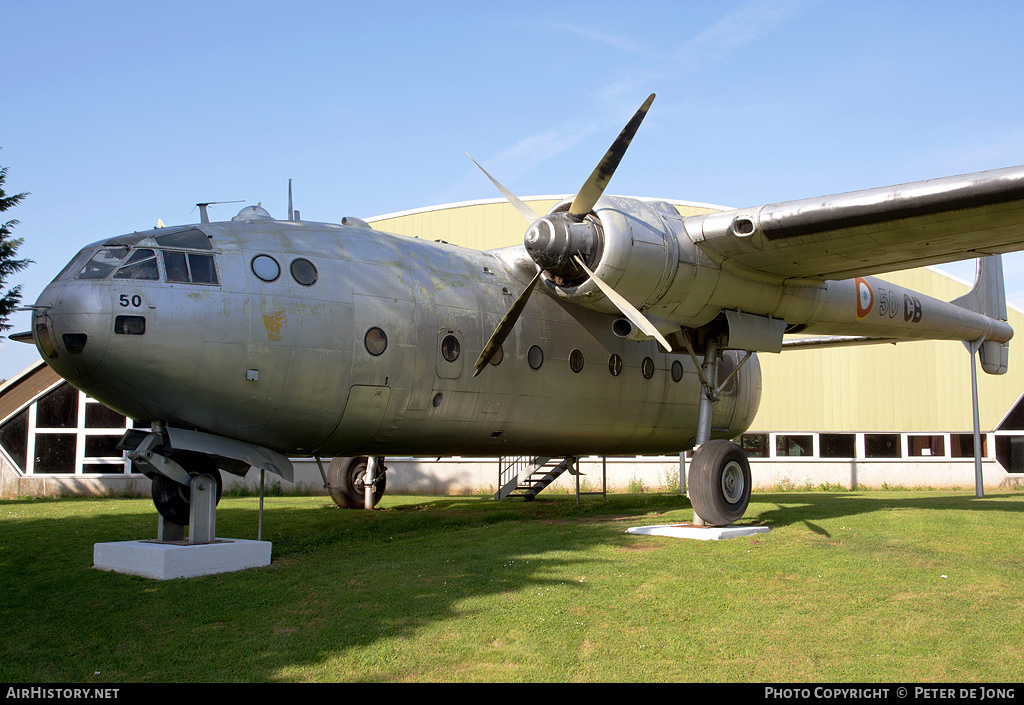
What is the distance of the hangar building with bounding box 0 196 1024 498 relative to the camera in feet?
86.6

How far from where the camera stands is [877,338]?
17.7 meters

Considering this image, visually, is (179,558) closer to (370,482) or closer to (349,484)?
(370,482)

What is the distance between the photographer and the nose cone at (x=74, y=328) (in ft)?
31.6

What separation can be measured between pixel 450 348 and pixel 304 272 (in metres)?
2.58

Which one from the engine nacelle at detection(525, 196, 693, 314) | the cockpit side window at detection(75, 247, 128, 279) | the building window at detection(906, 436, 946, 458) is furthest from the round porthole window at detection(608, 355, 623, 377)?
the building window at detection(906, 436, 946, 458)

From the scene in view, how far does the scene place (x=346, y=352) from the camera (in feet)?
36.6

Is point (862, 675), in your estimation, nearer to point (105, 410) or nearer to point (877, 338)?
point (877, 338)

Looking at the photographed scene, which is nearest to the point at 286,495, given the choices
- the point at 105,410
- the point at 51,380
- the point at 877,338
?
the point at 105,410

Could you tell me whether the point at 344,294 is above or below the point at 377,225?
below

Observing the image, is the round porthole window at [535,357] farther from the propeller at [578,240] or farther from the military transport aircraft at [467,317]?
the propeller at [578,240]

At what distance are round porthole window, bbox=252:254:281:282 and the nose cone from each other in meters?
1.97

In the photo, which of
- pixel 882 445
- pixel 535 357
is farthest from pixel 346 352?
pixel 882 445

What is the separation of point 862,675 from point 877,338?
1276cm

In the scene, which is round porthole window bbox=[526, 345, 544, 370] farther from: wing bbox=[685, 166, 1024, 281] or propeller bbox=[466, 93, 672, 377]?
wing bbox=[685, 166, 1024, 281]
